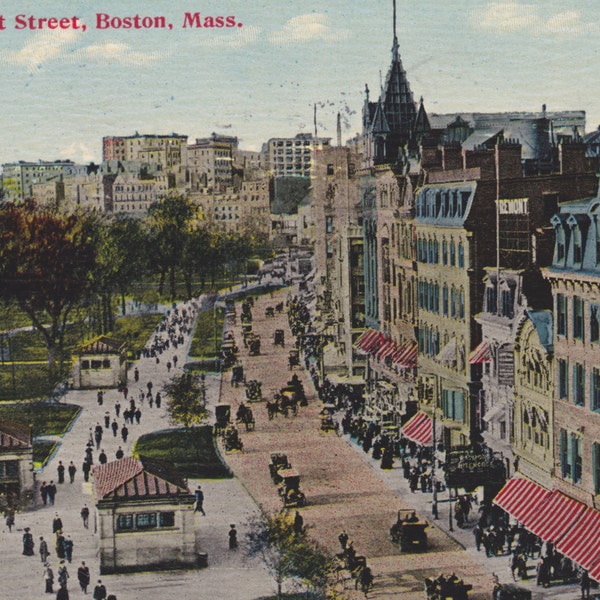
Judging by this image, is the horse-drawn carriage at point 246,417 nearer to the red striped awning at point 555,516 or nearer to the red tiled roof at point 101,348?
the red tiled roof at point 101,348

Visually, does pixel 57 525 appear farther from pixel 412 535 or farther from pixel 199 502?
pixel 412 535

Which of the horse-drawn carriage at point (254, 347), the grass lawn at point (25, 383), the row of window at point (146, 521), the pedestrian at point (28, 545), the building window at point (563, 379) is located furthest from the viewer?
the horse-drawn carriage at point (254, 347)

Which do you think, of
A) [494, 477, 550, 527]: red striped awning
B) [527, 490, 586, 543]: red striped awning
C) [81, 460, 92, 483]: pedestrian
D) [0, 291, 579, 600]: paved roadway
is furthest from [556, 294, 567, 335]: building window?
[81, 460, 92, 483]: pedestrian

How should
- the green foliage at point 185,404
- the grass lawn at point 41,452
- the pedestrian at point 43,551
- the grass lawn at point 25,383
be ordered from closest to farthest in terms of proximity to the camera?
the pedestrian at point 43,551, the grass lawn at point 41,452, the green foliage at point 185,404, the grass lawn at point 25,383

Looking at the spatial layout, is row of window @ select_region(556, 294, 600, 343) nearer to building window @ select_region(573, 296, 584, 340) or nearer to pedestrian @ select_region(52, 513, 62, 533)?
building window @ select_region(573, 296, 584, 340)

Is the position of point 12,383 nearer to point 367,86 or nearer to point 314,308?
point 367,86

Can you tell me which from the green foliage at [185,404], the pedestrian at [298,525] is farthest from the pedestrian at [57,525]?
the green foliage at [185,404]
